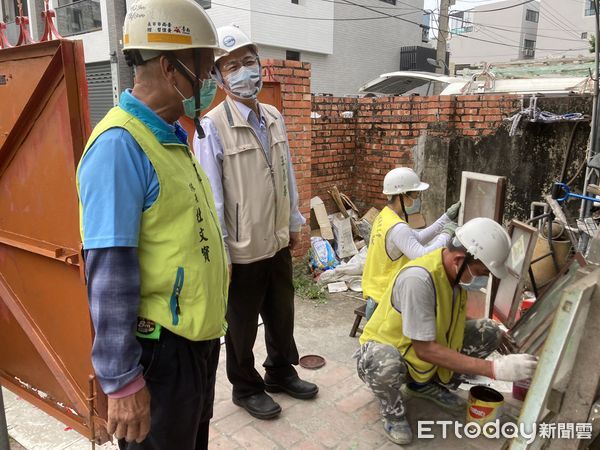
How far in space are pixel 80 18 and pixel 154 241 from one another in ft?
62.3

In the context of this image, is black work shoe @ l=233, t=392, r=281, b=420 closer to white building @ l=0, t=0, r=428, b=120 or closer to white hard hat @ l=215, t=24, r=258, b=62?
white hard hat @ l=215, t=24, r=258, b=62

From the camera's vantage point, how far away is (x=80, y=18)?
17062mm

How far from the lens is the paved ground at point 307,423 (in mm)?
2583

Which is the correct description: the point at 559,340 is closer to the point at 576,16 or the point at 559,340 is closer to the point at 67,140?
the point at 67,140

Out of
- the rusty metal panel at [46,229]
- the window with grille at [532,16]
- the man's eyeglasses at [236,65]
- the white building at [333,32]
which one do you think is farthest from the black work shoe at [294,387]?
the window with grille at [532,16]

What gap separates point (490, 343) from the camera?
9.52ft

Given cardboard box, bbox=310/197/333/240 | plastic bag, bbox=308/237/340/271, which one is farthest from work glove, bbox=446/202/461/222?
cardboard box, bbox=310/197/333/240

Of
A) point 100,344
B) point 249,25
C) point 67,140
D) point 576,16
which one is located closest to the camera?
point 100,344

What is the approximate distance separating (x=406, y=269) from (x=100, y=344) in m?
1.62

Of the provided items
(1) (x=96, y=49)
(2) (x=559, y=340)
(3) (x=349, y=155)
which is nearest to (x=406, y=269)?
(2) (x=559, y=340)

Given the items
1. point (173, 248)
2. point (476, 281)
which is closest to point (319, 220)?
point (476, 281)

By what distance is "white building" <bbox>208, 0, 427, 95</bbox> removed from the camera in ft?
51.5

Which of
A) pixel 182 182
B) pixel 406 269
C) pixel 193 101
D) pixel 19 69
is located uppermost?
pixel 19 69

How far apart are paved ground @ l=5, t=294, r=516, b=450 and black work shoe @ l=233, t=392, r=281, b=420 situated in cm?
4
